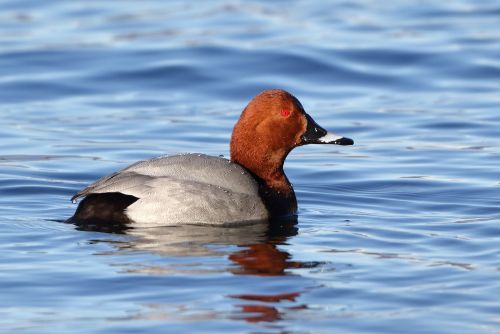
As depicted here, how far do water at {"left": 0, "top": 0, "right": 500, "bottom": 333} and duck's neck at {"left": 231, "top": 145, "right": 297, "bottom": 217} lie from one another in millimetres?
222

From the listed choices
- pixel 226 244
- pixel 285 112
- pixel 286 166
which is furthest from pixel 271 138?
pixel 286 166

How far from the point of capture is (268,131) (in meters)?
9.32

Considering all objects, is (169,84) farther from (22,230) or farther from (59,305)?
(59,305)

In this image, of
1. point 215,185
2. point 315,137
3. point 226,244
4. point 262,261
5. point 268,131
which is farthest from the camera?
point 315,137

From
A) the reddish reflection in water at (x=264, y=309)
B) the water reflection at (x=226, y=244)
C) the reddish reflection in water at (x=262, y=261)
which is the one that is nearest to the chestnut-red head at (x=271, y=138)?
the water reflection at (x=226, y=244)

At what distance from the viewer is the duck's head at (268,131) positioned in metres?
9.27

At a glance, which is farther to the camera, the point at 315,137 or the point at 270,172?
the point at 315,137

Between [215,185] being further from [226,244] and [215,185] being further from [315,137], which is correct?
[315,137]

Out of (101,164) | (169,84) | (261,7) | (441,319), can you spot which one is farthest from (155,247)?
(261,7)

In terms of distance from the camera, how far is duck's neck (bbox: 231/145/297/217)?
9.27m

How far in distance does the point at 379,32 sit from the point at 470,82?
2889 millimetres

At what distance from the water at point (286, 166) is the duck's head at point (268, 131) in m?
0.55

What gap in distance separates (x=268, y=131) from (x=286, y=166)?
7.95 feet

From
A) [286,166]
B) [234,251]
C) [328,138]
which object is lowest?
[234,251]
